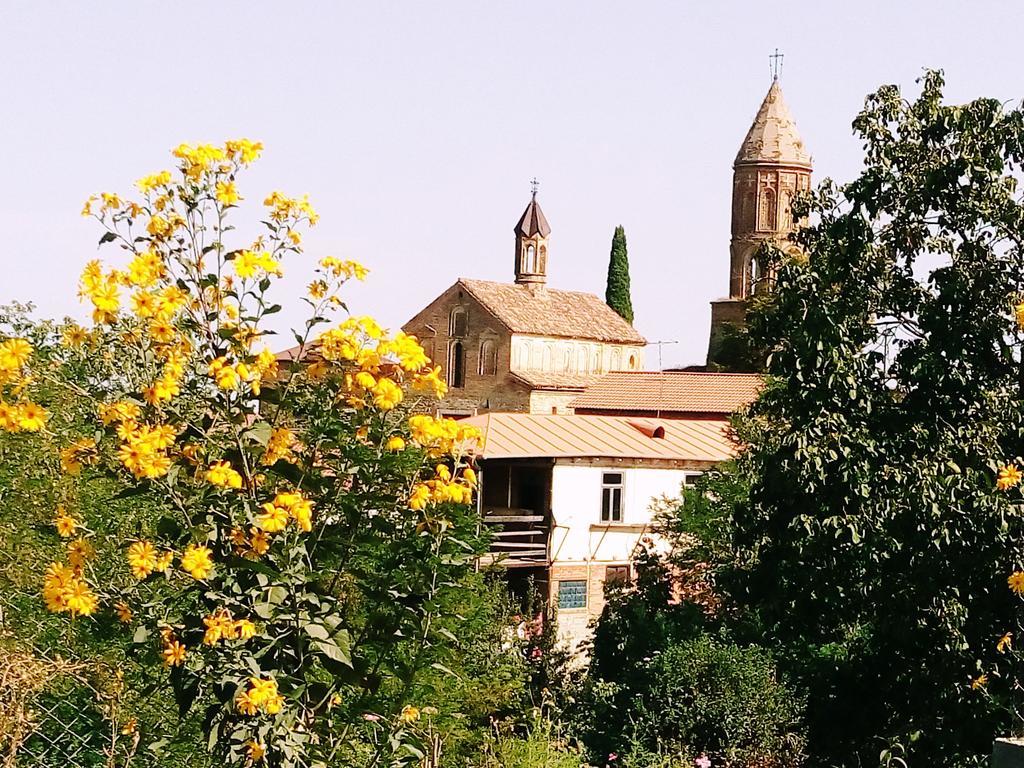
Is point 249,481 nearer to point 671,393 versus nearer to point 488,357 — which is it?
point 671,393

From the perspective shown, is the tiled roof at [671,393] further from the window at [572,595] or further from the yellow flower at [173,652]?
the yellow flower at [173,652]

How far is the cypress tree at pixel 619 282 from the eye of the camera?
2955 inches

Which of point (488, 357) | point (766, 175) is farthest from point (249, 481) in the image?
point (766, 175)

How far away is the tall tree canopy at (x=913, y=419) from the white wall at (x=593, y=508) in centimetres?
1602

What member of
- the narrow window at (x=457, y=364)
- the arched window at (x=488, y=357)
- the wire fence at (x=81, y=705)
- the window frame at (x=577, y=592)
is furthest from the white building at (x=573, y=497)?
the narrow window at (x=457, y=364)

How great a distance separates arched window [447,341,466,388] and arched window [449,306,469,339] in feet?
1.49

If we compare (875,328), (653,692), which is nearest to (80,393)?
(875,328)

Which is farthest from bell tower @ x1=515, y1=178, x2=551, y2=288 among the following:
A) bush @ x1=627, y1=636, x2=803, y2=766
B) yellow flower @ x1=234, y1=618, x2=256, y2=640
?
yellow flower @ x1=234, y1=618, x2=256, y2=640

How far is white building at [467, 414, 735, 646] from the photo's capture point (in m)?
27.8

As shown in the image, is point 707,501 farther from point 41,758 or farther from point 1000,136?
point 41,758

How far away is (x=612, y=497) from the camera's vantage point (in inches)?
1140

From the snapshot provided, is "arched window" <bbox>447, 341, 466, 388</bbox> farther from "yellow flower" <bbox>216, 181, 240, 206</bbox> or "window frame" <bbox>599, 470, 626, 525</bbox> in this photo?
"yellow flower" <bbox>216, 181, 240, 206</bbox>

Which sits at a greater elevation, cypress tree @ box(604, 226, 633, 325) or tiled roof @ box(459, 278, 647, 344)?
cypress tree @ box(604, 226, 633, 325)

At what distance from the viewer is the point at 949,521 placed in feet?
32.1
